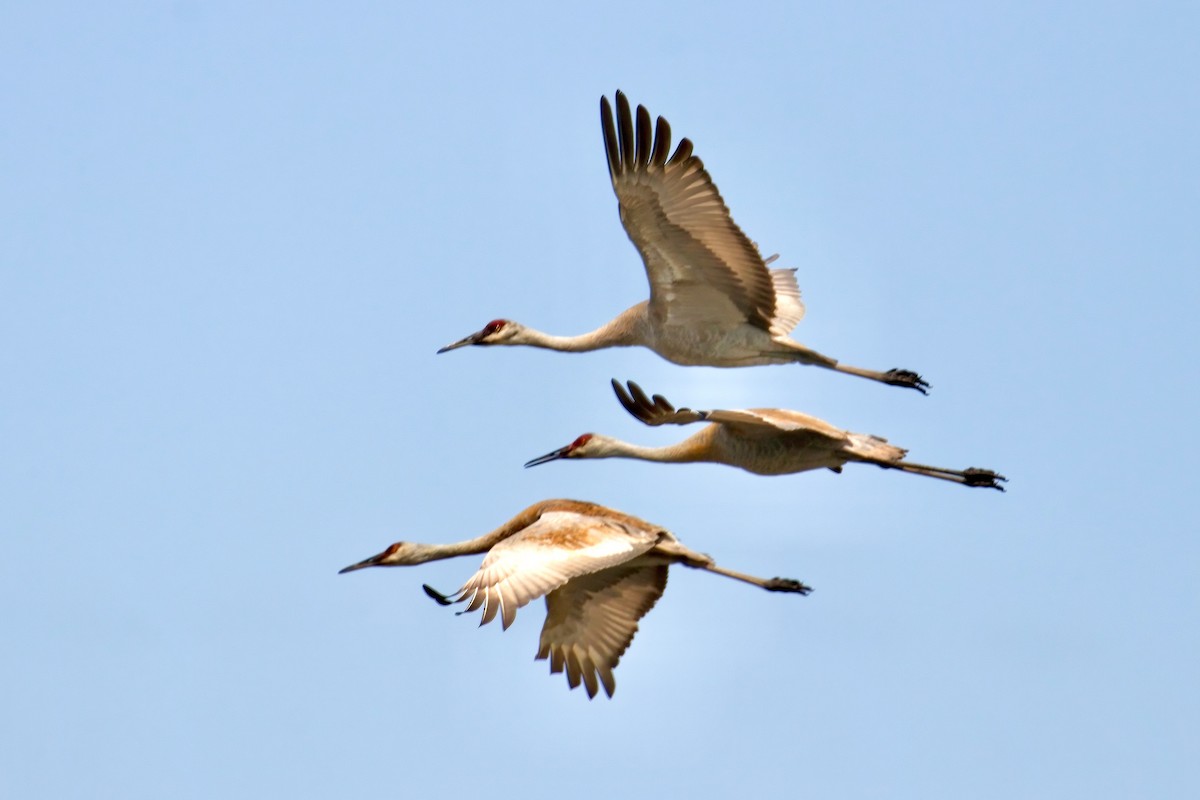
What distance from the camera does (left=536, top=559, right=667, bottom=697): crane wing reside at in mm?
15688

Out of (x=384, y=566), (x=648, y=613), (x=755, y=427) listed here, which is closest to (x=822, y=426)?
(x=755, y=427)

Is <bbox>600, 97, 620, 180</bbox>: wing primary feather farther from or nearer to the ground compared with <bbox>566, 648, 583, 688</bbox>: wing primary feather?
farther from the ground

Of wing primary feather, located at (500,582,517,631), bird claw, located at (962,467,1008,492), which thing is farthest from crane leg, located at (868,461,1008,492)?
wing primary feather, located at (500,582,517,631)

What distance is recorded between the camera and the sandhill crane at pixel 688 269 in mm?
14734

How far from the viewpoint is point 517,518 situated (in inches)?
617

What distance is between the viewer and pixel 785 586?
16.3m

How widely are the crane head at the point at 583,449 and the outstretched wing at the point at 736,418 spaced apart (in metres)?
1.01

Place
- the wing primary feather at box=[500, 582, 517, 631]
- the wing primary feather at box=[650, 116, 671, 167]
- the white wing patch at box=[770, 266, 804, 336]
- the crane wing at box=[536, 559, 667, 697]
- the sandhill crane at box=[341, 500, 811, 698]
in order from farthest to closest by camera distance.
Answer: the white wing patch at box=[770, 266, 804, 336] < the crane wing at box=[536, 559, 667, 697] < the wing primary feather at box=[650, 116, 671, 167] < the sandhill crane at box=[341, 500, 811, 698] < the wing primary feather at box=[500, 582, 517, 631]

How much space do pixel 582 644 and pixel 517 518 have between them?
2.83ft

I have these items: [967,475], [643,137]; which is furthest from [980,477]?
[643,137]

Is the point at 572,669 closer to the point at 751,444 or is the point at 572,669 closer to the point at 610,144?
the point at 751,444

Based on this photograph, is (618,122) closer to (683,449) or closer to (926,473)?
(683,449)

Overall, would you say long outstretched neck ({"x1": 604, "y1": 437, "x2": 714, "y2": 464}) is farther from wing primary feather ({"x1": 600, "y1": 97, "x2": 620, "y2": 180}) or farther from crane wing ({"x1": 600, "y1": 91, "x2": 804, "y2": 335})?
wing primary feather ({"x1": 600, "y1": 97, "x2": 620, "y2": 180})

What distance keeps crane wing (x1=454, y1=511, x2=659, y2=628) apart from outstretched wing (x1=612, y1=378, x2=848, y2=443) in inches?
25.6
